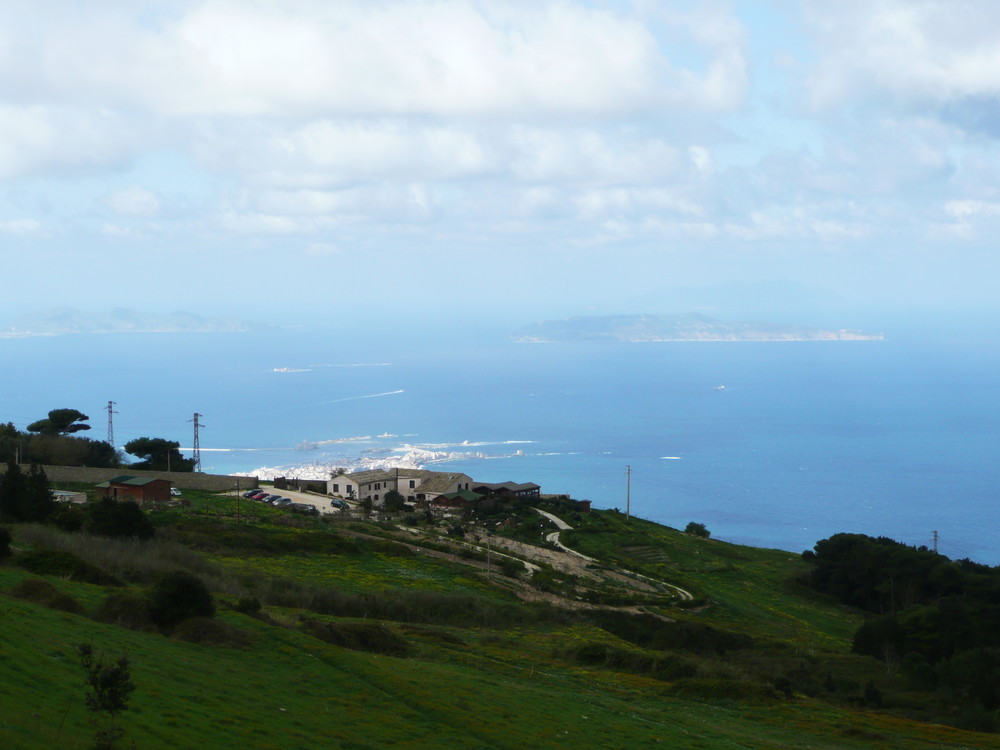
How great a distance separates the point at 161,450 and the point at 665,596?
112 feet

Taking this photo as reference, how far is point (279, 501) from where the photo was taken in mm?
46594

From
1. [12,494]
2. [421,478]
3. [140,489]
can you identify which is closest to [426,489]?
[421,478]

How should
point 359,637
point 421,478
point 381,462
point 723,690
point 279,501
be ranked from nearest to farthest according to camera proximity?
point 359,637 < point 723,690 < point 279,501 < point 421,478 < point 381,462

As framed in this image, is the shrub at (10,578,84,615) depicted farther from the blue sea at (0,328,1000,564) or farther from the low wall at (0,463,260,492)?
the blue sea at (0,328,1000,564)

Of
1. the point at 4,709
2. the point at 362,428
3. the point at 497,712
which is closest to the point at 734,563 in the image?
the point at 497,712

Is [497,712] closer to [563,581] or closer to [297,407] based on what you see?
[563,581]

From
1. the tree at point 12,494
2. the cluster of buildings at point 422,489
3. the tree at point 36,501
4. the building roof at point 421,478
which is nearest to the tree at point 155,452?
the cluster of buildings at point 422,489

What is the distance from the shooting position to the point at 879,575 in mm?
43469

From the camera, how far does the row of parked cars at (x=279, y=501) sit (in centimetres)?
4369

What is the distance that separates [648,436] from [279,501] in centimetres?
9419

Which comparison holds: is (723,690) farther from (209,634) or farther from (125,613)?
(125,613)

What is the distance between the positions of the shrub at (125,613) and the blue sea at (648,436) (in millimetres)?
56366

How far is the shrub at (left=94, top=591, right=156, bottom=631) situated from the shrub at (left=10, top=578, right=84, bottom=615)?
14.6 inches

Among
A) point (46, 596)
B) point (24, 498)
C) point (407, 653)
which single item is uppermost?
point (24, 498)
